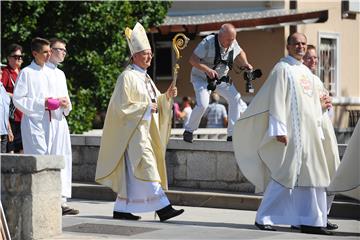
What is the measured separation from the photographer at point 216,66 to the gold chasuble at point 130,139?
1802 mm

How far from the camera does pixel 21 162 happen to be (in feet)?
29.2

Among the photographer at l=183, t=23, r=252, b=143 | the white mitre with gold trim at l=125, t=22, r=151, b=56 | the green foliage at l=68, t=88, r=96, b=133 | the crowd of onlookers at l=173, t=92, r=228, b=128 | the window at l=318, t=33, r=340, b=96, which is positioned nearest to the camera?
the white mitre with gold trim at l=125, t=22, r=151, b=56

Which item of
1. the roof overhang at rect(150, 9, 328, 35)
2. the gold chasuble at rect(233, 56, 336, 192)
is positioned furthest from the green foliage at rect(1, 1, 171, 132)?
the gold chasuble at rect(233, 56, 336, 192)

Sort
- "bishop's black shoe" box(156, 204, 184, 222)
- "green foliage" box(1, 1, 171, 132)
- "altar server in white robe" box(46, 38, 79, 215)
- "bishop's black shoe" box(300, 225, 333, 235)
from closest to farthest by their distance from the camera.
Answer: "bishop's black shoe" box(300, 225, 333, 235) < "bishop's black shoe" box(156, 204, 184, 222) < "altar server in white robe" box(46, 38, 79, 215) < "green foliage" box(1, 1, 171, 132)

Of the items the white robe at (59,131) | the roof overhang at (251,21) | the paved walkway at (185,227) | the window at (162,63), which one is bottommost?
the paved walkway at (185,227)

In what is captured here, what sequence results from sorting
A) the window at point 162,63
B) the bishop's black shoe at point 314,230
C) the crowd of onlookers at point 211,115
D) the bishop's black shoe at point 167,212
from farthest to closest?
the window at point 162,63 → the crowd of onlookers at point 211,115 → the bishop's black shoe at point 167,212 → the bishop's black shoe at point 314,230

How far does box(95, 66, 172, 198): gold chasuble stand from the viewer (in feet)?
35.4

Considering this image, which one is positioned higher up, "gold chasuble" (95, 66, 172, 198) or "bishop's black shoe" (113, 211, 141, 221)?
"gold chasuble" (95, 66, 172, 198)

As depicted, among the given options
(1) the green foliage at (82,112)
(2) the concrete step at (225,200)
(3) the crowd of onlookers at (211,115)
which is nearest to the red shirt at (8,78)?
(2) the concrete step at (225,200)

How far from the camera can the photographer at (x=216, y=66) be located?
12.7m

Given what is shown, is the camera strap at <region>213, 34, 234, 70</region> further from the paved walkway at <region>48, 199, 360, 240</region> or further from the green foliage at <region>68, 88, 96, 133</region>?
the green foliage at <region>68, 88, 96, 133</region>

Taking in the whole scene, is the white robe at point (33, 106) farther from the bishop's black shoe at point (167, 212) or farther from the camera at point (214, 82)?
the camera at point (214, 82)

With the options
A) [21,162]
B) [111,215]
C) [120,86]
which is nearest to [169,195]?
[111,215]

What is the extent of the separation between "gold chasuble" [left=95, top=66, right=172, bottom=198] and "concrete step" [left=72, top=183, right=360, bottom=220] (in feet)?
5.19
